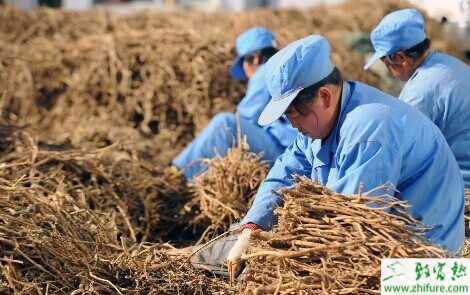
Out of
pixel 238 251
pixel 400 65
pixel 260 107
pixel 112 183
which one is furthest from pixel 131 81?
pixel 238 251

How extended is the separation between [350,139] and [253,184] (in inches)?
82.6

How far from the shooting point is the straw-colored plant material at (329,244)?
2.62 meters

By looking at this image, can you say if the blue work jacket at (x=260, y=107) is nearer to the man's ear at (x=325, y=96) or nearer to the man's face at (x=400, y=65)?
the man's face at (x=400, y=65)

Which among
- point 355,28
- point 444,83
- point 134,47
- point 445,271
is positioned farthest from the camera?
point 355,28

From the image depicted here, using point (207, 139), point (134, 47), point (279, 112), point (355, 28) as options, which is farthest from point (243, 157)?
point (355, 28)

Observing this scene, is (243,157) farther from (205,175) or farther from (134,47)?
(134,47)

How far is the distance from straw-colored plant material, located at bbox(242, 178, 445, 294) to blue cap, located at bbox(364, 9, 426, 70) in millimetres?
1712

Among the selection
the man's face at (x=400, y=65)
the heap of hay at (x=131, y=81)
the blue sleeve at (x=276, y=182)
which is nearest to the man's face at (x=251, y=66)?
the heap of hay at (x=131, y=81)

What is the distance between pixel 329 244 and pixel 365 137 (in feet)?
1.25

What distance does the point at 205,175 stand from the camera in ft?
17.3

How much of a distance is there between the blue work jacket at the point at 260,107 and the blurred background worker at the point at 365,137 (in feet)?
8.33

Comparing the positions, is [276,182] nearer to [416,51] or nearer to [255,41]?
[416,51]

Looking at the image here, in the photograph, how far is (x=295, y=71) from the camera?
9.73ft

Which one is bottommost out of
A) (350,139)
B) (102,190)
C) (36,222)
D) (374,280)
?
(102,190)
